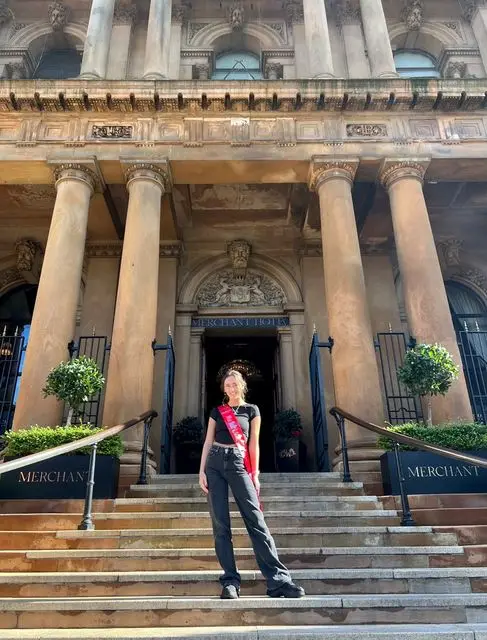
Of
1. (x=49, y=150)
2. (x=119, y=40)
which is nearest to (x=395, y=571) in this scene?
(x=49, y=150)

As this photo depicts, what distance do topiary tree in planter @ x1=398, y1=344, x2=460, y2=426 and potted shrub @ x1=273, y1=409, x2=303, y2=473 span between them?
3.73m

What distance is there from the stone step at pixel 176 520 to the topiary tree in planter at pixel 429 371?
9.26ft

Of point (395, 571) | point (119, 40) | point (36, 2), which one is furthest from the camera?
point (36, 2)

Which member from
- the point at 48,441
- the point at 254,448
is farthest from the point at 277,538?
the point at 48,441

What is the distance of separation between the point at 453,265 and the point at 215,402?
868 cm

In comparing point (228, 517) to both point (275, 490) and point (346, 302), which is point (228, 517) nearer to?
point (275, 490)

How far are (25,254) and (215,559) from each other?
12418mm

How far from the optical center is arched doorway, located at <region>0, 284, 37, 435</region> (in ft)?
43.8

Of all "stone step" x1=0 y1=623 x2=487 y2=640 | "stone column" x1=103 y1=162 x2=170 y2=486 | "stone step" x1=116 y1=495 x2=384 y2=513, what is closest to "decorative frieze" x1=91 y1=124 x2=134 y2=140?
"stone column" x1=103 y1=162 x2=170 y2=486

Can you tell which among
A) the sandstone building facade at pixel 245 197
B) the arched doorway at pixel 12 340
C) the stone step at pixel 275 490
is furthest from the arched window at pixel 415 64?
the arched doorway at pixel 12 340

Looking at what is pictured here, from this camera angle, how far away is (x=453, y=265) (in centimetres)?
1512

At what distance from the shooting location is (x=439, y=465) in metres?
7.30

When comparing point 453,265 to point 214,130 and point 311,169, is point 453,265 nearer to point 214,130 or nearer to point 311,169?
point 311,169

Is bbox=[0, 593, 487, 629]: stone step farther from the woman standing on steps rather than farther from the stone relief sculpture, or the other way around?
the stone relief sculpture
